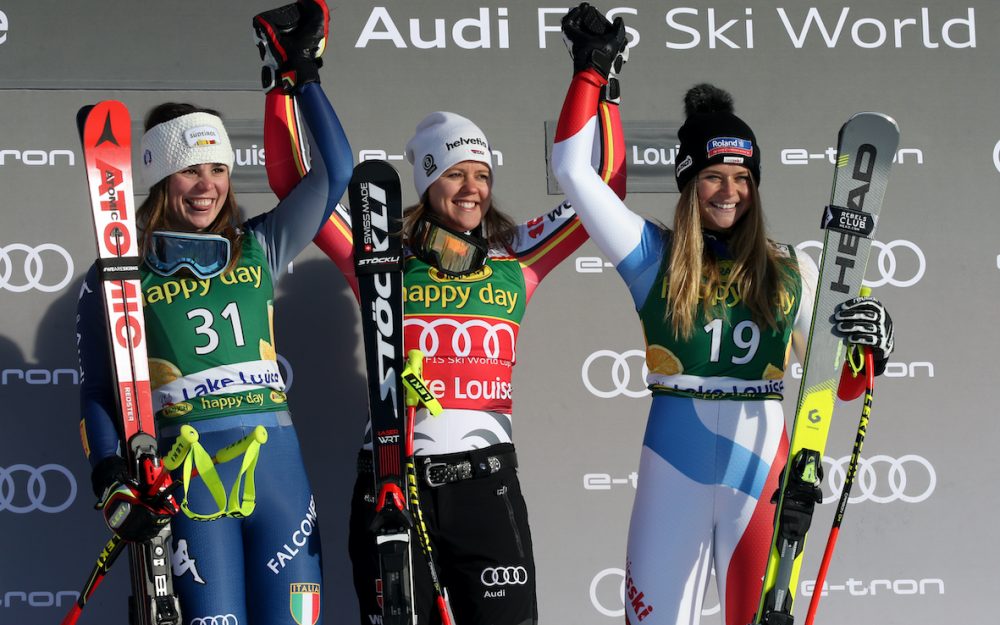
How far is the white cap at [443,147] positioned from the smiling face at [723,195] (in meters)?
0.61

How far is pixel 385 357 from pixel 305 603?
0.64 meters

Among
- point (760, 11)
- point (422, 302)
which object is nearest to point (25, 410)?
point (422, 302)

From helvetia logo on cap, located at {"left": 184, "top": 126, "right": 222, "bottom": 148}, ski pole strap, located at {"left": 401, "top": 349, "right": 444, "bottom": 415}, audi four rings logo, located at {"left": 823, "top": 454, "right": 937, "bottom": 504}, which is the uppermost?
helvetia logo on cap, located at {"left": 184, "top": 126, "right": 222, "bottom": 148}

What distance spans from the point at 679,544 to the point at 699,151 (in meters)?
1.06

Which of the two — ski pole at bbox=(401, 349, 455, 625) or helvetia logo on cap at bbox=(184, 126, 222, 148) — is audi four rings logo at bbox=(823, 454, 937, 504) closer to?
ski pole at bbox=(401, 349, 455, 625)

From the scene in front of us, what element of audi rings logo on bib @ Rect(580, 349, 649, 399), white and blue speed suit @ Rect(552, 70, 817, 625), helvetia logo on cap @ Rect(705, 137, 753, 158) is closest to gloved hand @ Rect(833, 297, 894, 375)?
white and blue speed suit @ Rect(552, 70, 817, 625)

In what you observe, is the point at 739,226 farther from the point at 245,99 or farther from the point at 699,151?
the point at 245,99

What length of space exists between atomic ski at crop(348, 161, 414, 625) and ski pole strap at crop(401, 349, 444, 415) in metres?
0.03

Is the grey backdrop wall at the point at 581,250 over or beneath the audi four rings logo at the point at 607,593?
over

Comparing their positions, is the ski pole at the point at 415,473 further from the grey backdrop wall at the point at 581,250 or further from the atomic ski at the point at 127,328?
the grey backdrop wall at the point at 581,250

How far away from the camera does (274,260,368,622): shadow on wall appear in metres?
4.01

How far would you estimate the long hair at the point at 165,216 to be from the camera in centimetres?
304

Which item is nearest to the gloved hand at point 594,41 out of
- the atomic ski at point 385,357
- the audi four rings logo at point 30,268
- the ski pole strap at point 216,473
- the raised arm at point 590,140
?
the raised arm at point 590,140

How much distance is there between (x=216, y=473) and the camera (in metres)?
2.83
